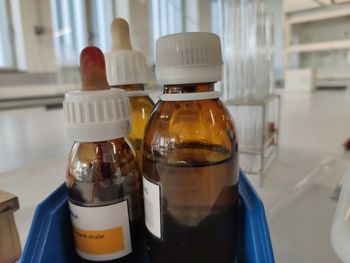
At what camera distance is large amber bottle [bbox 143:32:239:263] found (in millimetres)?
179

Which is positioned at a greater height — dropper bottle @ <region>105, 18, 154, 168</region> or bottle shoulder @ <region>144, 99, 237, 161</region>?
dropper bottle @ <region>105, 18, 154, 168</region>

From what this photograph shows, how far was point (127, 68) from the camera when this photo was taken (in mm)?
244

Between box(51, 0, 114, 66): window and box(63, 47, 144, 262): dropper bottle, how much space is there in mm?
1555

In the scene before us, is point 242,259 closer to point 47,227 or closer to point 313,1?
point 47,227

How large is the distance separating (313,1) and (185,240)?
204 centimetres

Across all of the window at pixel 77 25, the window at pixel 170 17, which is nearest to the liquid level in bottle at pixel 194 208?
the window at pixel 77 25

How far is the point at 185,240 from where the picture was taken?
0.61 ft

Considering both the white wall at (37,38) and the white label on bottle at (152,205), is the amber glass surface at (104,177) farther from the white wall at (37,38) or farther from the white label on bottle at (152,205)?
the white wall at (37,38)

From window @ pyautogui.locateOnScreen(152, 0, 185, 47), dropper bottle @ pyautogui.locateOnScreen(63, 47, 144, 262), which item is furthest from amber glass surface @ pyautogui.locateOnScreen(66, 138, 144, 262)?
window @ pyautogui.locateOnScreen(152, 0, 185, 47)

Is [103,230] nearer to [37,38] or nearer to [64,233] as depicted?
[64,233]

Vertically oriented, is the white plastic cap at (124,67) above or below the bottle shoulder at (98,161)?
above

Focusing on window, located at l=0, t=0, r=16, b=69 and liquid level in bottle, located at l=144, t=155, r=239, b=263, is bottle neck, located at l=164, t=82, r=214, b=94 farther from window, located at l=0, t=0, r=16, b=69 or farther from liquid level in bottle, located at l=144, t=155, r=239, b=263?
window, located at l=0, t=0, r=16, b=69

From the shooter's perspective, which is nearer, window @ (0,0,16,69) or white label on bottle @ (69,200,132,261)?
white label on bottle @ (69,200,132,261)

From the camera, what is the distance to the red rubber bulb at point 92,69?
18 cm
